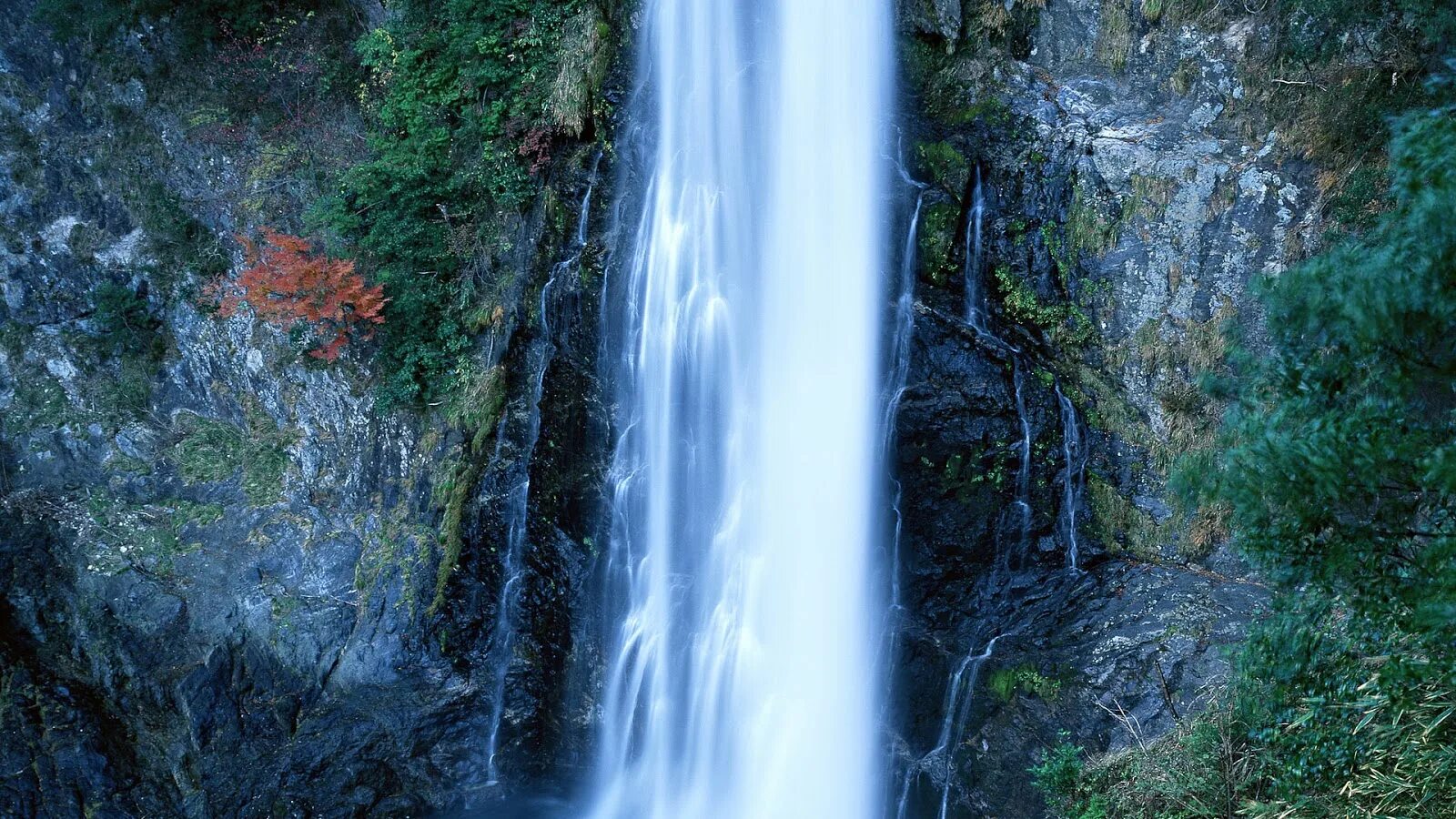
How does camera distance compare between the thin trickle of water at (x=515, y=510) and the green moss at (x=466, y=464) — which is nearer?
the thin trickle of water at (x=515, y=510)

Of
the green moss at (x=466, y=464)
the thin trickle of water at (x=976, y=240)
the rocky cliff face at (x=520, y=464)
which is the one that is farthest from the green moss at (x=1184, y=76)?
the green moss at (x=466, y=464)

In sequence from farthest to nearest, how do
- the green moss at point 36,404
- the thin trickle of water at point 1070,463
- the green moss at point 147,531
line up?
1. the green moss at point 36,404
2. the green moss at point 147,531
3. the thin trickle of water at point 1070,463

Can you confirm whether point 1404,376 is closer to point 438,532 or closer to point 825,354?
point 825,354

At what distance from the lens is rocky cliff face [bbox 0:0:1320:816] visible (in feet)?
32.4

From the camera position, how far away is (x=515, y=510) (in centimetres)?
1156

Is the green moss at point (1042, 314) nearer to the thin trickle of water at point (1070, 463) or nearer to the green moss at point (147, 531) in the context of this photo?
the thin trickle of water at point (1070, 463)

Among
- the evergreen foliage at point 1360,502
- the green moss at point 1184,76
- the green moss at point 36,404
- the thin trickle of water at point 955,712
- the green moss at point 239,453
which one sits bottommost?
the thin trickle of water at point 955,712

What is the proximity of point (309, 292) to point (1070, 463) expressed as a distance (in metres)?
9.13

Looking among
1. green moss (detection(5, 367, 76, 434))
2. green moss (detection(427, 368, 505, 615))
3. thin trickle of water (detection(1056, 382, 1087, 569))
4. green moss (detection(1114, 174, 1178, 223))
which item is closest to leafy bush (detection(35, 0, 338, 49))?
green moss (detection(5, 367, 76, 434))

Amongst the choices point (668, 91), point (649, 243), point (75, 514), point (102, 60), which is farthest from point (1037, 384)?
point (102, 60)

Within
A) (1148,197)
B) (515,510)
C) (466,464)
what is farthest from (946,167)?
(466,464)

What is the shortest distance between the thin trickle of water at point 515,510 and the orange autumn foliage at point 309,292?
205 centimetres

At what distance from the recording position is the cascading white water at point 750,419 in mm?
10328

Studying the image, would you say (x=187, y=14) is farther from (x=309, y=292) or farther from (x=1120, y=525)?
(x=1120, y=525)
